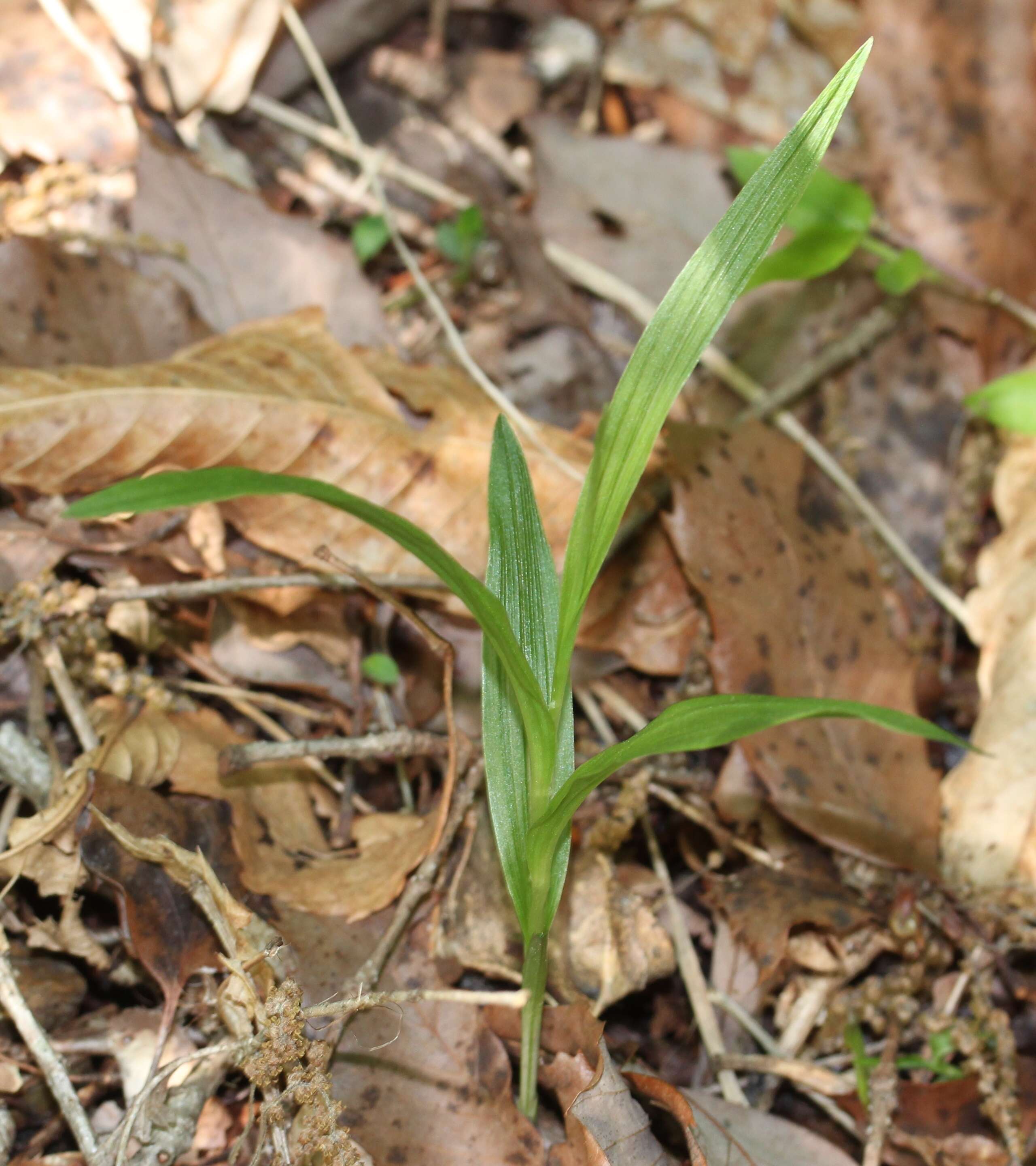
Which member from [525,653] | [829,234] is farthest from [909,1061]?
[829,234]

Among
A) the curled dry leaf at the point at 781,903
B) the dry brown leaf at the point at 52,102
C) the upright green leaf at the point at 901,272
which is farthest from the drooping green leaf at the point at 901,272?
the dry brown leaf at the point at 52,102

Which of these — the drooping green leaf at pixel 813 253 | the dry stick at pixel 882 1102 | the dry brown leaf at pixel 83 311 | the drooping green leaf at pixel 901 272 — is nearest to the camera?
the dry stick at pixel 882 1102

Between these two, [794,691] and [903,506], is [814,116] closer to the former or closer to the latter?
[794,691]

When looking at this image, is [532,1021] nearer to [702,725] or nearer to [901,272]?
[702,725]

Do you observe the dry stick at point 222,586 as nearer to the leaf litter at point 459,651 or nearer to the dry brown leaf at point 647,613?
the leaf litter at point 459,651

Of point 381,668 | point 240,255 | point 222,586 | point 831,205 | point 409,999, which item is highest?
point 831,205

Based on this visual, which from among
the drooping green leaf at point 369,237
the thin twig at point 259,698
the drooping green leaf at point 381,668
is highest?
the drooping green leaf at point 369,237

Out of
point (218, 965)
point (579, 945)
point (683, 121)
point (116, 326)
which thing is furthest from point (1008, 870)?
point (683, 121)
